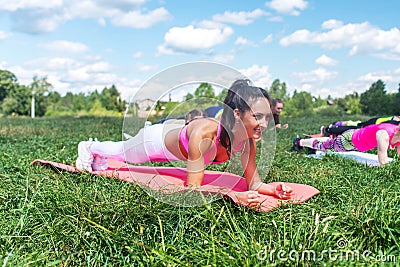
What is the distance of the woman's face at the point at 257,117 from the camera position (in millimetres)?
2729

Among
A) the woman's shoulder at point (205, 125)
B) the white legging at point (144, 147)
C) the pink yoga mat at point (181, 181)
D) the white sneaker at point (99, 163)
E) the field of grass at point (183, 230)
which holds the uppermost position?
the woman's shoulder at point (205, 125)

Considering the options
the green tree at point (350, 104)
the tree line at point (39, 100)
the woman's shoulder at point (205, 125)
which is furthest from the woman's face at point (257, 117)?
the tree line at point (39, 100)

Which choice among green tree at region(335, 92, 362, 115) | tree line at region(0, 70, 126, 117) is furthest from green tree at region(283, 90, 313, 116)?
tree line at region(0, 70, 126, 117)

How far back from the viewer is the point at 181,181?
3.51 metres

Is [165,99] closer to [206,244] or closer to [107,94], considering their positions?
[206,244]

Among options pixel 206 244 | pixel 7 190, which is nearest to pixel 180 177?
pixel 7 190

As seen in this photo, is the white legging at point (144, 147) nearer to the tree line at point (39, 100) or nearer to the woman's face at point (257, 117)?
the woman's face at point (257, 117)

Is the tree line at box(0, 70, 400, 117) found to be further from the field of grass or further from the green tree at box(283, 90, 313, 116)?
the field of grass

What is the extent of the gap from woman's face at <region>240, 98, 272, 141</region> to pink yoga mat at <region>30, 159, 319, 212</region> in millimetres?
448

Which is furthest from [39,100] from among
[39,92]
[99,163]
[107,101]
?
[99,163]

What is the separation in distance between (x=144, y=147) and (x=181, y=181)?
1.44 feet

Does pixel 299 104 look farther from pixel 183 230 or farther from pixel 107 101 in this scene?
pixel 183 230

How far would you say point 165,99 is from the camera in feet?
9.86

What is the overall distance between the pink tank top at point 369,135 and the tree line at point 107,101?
11.8m
